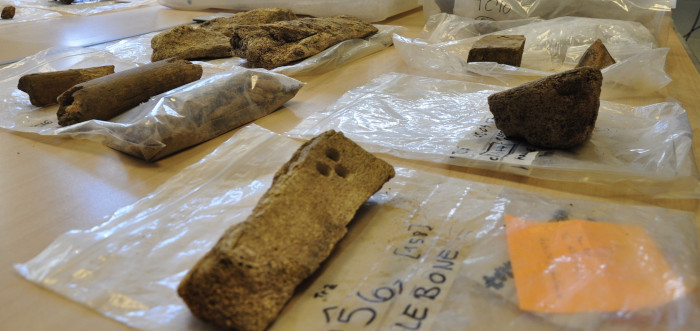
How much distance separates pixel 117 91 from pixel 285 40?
686mm

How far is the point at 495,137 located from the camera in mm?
1102

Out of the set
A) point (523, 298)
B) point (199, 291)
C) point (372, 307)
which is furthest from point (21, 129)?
point (523, 298)

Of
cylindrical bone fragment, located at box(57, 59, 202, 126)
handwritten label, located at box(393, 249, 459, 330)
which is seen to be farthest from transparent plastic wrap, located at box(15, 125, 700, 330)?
cylindrical bone fragment, located at box(57, 59, 202, 126)

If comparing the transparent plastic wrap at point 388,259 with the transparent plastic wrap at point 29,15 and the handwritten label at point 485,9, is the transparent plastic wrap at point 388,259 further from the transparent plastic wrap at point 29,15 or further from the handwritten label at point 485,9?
the transparent plastic wrap at point 29,15

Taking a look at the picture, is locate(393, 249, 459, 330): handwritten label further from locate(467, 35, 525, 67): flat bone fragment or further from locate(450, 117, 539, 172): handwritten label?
locate(467, 35, 525, 67): flat bone fragment

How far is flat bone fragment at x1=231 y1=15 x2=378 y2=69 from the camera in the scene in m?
1.67

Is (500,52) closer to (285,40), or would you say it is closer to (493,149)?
(493,149)

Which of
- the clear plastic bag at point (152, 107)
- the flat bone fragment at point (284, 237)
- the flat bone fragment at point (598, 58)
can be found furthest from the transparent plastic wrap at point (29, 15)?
the flat bone fragment at point (598, 58)

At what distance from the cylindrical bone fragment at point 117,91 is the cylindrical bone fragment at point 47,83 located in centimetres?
20

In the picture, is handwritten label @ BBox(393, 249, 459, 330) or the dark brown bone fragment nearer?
handwritten label @ BBox(393, 249, 459, 330)

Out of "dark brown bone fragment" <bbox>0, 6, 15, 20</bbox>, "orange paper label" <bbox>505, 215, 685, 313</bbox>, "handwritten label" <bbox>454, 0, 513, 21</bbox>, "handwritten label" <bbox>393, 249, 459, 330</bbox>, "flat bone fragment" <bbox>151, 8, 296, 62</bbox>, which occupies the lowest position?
"handwritten label" <bbox>393, 249, 459, 330</bbox>

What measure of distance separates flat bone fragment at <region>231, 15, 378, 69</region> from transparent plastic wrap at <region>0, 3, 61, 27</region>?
162 centimetres

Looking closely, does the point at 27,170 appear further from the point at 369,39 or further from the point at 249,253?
the point at 369,39

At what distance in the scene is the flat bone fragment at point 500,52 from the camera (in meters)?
1.51
